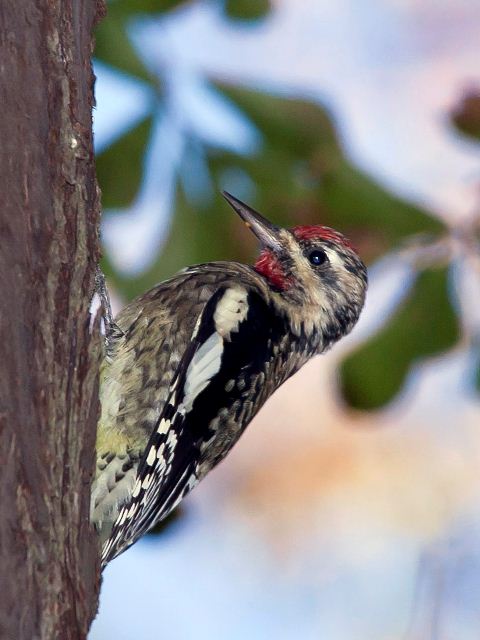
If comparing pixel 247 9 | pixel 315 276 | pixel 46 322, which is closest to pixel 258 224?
pixel 315 276

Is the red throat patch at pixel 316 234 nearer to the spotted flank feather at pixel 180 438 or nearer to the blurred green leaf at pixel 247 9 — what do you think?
the spotted flank feather at pixel 180 438

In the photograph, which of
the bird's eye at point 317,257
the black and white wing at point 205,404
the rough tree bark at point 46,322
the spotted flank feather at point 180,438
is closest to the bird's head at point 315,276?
the bird's eye at point 317,257

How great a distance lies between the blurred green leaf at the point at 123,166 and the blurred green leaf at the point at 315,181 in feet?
0.56

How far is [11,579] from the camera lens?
58.7 inches

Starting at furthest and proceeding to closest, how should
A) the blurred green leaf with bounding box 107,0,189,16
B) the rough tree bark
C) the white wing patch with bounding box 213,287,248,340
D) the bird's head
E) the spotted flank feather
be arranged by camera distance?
the bird's head → the white wing patch with bounding box 213,287,248,340 → the spotted flank feather → the blurred green leaf with bounding box 107,0,189,16 → the rough tree bark

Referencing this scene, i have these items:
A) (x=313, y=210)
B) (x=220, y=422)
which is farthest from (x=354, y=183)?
(x=220, y=422)

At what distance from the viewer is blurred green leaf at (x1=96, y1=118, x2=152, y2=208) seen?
250cm

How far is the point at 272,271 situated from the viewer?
3.26 metres

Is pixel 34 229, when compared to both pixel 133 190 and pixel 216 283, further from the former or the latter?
pixel 216 283

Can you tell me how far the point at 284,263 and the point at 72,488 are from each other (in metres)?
1.63

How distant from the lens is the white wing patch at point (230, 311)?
2689 mm

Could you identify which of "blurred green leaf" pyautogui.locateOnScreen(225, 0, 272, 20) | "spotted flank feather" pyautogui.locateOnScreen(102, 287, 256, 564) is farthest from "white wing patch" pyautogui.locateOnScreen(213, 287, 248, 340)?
"blurred green leaf" pyautogui.locateOnScreen(225, 0, 272, 20)

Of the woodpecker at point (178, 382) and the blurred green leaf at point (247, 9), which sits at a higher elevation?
the blurred green leaf at point (247, 9)

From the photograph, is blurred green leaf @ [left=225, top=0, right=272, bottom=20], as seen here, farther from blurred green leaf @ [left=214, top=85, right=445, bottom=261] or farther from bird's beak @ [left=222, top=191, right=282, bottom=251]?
bird's beak @ [left=222, top=191, right=282, bottom=251]
